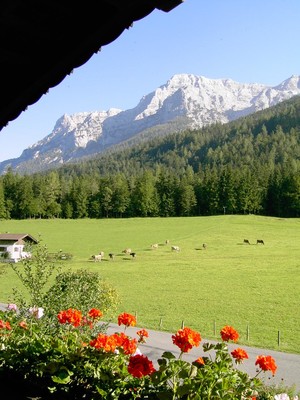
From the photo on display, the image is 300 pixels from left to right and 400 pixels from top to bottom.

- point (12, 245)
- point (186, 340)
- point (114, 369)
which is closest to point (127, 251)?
point (12, 245)

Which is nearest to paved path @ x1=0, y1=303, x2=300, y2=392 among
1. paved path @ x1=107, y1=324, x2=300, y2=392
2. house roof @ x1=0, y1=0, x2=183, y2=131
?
paved path @ x1=107, y1=324, x2=300, y2=392

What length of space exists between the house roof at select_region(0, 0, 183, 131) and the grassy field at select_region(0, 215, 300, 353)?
21.2 metres

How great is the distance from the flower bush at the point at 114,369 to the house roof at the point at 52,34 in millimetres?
3631

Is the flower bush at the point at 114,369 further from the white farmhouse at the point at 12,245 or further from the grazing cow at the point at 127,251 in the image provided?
the grazing cow at the point at 127,251

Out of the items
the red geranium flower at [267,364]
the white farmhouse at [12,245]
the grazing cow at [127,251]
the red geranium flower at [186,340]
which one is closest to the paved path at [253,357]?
the red geranium flower at [267,364]

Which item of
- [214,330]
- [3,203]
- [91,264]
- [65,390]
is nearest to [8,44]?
[65,390]

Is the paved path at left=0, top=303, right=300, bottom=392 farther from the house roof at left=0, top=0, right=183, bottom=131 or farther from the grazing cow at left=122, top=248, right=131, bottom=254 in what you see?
the grazing cow at left=122, top=248, right=131, bottom=254

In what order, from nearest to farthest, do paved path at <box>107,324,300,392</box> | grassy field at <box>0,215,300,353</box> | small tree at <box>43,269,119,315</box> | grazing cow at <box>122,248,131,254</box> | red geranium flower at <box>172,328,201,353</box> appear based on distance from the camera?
1. red geranium flower at <box>172,328,201,353</box>
2. small tree at <box>43,269,119,315</box>
3. paved path at <box>107,324,300,392</box>
4. grassy field at <box>0,215,300,353</box>
5. grazing cow at <box>122,248,131,254</box>

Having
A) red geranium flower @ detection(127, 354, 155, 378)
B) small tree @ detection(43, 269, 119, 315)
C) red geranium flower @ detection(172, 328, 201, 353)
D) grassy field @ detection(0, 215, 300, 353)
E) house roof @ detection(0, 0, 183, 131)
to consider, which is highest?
house roof @ detection(0, 0, 183, 131)

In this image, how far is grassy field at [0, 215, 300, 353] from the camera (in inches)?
1033

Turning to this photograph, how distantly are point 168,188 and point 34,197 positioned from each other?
33.4 m

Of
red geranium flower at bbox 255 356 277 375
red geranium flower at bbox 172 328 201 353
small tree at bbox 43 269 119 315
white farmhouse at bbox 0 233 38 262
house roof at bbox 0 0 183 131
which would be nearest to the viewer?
house roof at bbox 0 0 183 131

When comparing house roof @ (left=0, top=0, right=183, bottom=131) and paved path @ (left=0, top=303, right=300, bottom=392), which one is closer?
house roof @ (left=0, top=0, right=183, bottom=131)

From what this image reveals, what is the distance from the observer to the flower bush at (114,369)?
479 centimetres
